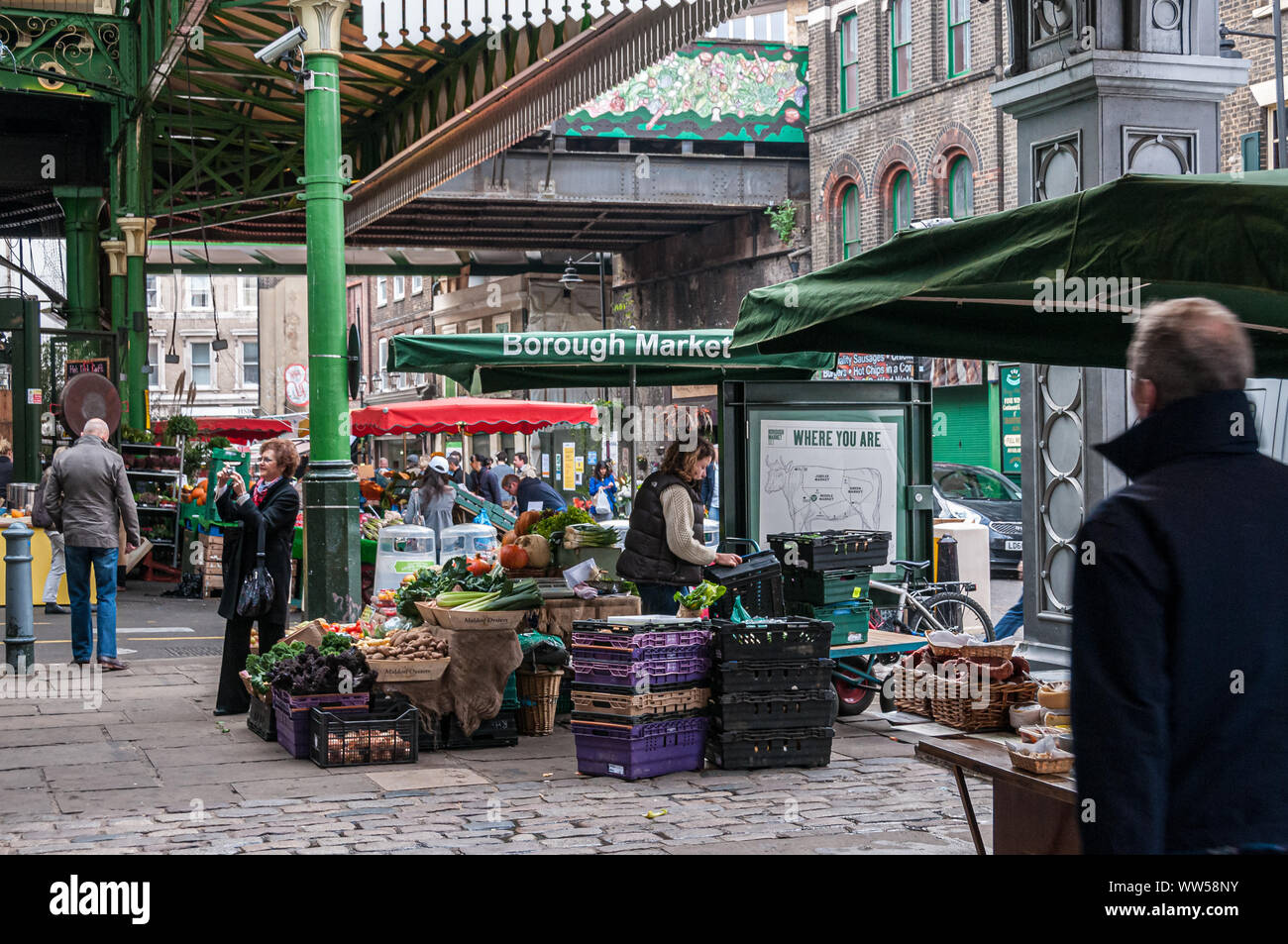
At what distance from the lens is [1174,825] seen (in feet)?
8.74

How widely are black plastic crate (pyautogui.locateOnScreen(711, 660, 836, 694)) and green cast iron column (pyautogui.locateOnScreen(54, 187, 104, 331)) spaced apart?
18.8 meters

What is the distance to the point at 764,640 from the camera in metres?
8.14

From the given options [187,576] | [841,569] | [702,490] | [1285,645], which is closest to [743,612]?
[841,569]

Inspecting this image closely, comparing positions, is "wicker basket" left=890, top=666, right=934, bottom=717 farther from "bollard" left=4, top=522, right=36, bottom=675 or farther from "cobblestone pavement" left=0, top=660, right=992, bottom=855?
"bollard" left=4, top=522, right=36, bottom=675

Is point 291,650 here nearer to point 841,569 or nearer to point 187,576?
point 841,569

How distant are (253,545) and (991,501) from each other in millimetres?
14286

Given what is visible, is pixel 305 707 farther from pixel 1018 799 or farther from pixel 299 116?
Result: pixel 299 116

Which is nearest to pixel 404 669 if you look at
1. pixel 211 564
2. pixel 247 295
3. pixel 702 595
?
pixel 702 595

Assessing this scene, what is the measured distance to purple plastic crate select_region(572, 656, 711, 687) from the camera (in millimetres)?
7836

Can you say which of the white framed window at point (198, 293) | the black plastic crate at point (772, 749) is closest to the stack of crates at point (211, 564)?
the black plastic crate at point (772, 749)

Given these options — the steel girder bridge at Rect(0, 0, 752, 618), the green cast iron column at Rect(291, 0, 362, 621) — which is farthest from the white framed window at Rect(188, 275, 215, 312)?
the green cast iron column at Rect(291, 0, 362, 621)

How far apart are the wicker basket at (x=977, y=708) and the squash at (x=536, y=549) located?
202 inches

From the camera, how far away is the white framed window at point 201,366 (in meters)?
65.9

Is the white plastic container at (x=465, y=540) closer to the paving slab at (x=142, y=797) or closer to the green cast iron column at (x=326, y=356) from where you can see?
the green cast iron column at (x=326, y=356)
